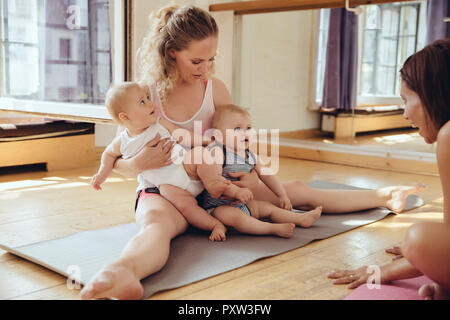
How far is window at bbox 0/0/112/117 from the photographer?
254 centimetres

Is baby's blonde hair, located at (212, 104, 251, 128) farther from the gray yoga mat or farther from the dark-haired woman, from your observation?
the dark-haired woman

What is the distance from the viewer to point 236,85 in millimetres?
3639

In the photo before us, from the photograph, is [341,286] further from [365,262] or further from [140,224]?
[140,224]

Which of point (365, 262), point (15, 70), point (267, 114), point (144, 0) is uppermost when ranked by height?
point (144, 0)

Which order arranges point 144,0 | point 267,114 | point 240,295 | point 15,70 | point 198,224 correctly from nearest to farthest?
point 240,295 < point 198,224 < point 144,0 < point 15,70 < point 267,114

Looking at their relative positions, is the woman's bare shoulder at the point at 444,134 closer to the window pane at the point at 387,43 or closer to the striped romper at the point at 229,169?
the striped romper at the point at 229,169

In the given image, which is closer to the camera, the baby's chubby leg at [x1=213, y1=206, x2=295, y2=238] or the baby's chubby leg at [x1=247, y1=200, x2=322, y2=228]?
the baby's chubby leg at [x1=213, y1=206, x2=295, y2=238]

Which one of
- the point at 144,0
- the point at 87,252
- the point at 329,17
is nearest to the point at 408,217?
the point at 87,252

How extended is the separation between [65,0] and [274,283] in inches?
83.8

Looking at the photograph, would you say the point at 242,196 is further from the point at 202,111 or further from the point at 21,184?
the point at 21,184

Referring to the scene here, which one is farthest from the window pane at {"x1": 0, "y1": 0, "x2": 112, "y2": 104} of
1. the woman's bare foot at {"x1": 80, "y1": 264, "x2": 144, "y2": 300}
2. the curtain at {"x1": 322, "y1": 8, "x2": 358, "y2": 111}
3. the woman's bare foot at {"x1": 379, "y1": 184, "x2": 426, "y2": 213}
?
the curtain at {"x1": 322, "y1": 8, "x2": 358, "y2": 111}

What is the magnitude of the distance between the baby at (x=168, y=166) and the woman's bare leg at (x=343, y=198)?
13.1 inches

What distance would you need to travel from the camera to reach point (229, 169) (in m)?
1.65

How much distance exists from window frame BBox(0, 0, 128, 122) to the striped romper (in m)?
0.86
